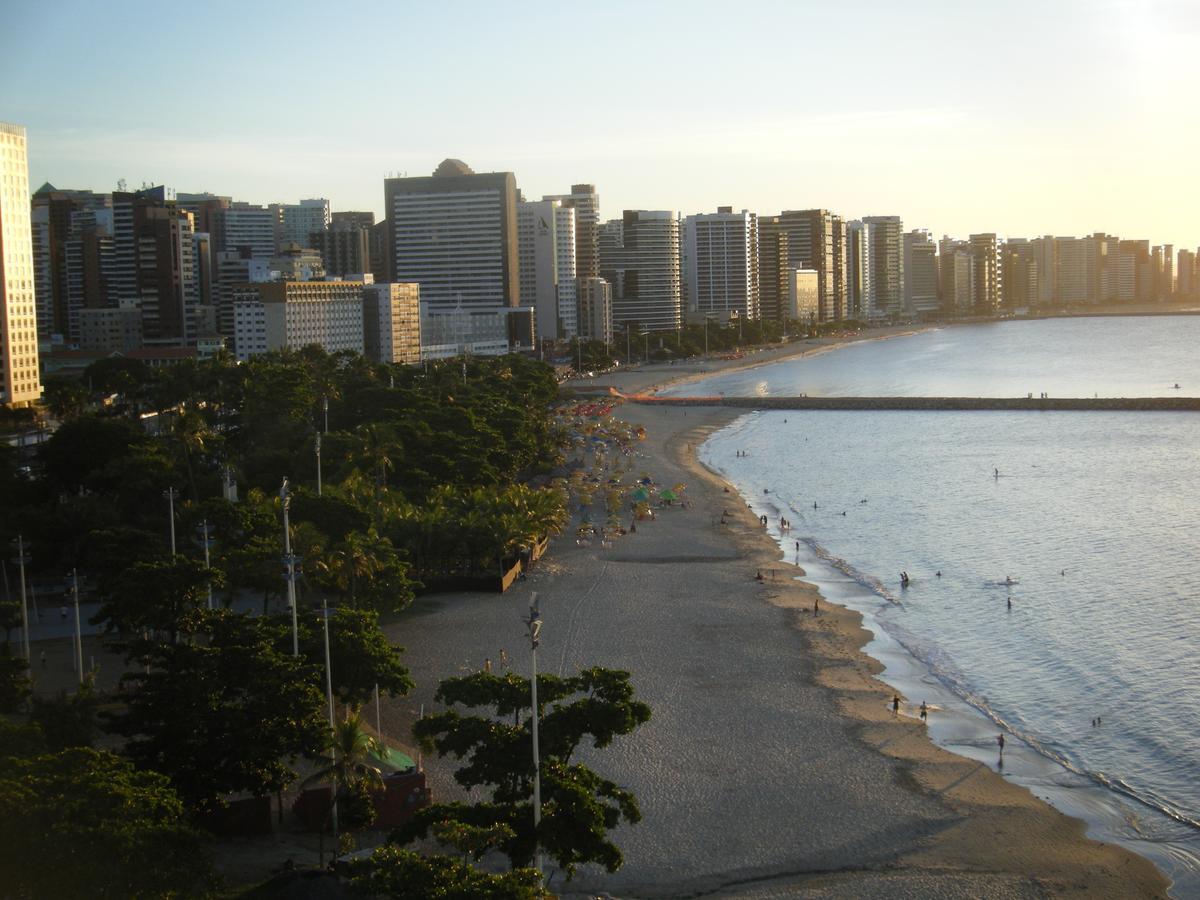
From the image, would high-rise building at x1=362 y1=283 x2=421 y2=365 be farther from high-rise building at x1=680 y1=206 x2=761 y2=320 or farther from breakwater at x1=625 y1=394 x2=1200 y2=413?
high-rise building at x1=680 y1=206 x2=761 y2=320

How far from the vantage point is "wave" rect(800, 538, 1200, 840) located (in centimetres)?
1889

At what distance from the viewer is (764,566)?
3525cm

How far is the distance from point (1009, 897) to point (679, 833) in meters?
4.15

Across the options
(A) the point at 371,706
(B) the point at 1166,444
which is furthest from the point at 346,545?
(B) the point at 1166,444

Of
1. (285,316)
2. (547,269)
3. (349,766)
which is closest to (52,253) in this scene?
(285,316)

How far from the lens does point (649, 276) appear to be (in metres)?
156

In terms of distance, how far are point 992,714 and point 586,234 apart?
136522mm

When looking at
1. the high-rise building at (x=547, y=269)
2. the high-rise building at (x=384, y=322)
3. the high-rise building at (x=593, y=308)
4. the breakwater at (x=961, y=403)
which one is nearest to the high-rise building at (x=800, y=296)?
the high-rise building at (x=593, y=308)

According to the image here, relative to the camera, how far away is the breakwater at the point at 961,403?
76500 millimetres

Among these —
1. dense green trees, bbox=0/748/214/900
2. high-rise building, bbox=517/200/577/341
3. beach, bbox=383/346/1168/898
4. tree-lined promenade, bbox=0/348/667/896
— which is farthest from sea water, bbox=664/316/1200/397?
dense green trees, bbox=0/748/214/900

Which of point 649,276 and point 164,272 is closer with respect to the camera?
point 164,272

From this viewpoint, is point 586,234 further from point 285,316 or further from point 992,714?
point 992,714

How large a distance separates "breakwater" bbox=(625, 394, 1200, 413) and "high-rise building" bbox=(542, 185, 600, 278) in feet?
218

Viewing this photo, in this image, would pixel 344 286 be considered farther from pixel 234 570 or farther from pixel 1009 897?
pixel 1009 897
